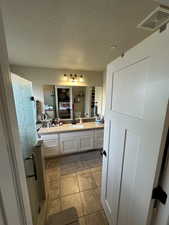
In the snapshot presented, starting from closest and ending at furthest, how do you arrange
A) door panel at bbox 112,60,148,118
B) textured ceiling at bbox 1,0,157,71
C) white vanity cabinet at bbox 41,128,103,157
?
door panel at bbox 112,60,148,118
textured ceiling at bbox 1,0,157,71
white vanity cabinet at bbox 41,128,103,157

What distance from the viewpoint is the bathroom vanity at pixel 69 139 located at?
8.83 ft

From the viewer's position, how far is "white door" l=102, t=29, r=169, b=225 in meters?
0.61

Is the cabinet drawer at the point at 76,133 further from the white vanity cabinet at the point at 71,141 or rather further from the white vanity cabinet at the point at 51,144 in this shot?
the white vanity cabinet at the point at 51,144

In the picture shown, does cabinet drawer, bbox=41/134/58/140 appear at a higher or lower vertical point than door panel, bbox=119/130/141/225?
lower

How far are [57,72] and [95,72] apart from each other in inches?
46.7

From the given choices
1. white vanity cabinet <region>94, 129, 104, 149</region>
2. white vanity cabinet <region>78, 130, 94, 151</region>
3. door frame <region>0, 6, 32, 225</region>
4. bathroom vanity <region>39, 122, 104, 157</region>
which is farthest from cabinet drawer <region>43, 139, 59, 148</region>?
door frame <region>0, 6, 32, 225</region>

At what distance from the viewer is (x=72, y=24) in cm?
122

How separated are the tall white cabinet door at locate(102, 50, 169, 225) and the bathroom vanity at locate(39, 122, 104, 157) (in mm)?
1660

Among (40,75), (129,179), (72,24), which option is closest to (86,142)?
(129,179)

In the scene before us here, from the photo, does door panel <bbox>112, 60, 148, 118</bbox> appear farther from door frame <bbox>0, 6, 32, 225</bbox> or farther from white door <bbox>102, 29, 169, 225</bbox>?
door frame <bbox>0, 6, 32, 225</bbox>

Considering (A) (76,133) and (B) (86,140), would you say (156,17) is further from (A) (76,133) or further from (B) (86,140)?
(B) (86,140)

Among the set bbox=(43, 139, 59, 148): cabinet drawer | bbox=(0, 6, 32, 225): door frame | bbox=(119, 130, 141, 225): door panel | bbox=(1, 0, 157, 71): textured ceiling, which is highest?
bbox=(1, 0, 157, 71): textured ceiling

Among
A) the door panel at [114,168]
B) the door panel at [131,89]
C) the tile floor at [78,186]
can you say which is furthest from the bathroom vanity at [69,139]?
the door panel at [131,89]

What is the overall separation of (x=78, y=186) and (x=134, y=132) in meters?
1.79
